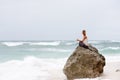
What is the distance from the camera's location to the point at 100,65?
1077 centimetres

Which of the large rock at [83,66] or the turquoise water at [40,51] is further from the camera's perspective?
the turquoise water at [40,51]

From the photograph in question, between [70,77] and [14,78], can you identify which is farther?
[14,78]

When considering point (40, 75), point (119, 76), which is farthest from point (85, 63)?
point (40, 75)

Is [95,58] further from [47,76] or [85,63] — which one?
[47,76]

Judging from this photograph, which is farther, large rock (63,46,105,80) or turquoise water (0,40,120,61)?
turquoise water (0,40,120,61)

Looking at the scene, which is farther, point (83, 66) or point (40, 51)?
point (40, 51)

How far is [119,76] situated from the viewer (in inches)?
414

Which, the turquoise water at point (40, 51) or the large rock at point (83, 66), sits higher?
the large rock at point (83, 66)

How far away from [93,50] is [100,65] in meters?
0.55

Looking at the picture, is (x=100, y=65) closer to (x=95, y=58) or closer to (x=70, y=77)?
(x=95, y=58)

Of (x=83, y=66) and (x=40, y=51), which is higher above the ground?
(x=83, y=66)

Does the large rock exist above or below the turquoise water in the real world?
above

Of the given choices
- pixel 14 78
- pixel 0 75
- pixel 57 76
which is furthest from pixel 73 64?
pixel 0 75

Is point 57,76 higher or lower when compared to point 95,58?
lower
